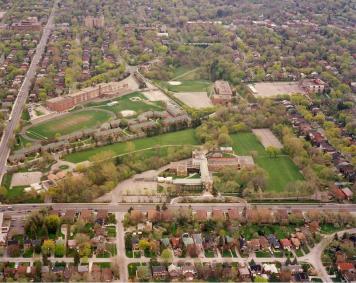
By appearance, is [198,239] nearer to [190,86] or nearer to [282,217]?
[282,217]

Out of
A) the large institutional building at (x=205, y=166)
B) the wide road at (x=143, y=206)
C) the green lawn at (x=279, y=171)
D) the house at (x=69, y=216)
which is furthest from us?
the green lawn at (x=279, y=171)

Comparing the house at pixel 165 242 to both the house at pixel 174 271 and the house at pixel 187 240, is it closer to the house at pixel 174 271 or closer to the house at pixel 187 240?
the house at pixel 187 240

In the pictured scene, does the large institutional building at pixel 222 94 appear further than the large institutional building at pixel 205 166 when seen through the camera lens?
Yes

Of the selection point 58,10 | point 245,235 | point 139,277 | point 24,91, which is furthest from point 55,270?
point 58,10

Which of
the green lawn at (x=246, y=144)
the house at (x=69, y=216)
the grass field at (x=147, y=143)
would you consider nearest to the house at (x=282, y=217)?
the green lawn at (x=246, y=144)

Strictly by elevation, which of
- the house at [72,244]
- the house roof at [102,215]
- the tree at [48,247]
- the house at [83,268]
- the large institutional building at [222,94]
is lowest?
the large institutional building at [222,94]

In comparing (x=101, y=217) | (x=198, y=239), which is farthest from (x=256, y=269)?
(x=101, y=217)

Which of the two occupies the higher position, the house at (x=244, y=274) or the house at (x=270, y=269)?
the house at (x=244, y=274)
